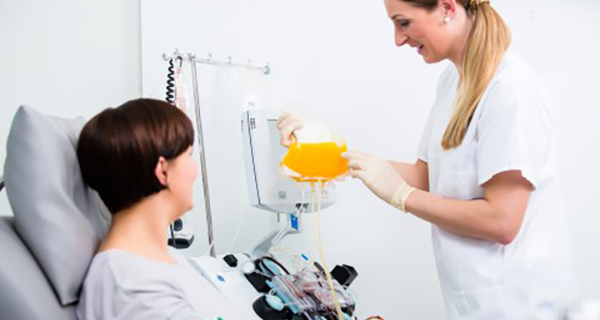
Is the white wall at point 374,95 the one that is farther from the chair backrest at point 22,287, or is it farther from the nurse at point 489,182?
the chair backrest at point 22,287

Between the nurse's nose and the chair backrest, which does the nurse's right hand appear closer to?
the nurse's nose

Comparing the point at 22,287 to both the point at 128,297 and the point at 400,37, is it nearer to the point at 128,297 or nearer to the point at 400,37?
the point at 128,297

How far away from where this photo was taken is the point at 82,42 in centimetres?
176

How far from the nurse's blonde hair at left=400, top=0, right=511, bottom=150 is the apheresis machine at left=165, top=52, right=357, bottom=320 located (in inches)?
15.9

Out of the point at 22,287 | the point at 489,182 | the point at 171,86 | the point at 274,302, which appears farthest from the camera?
the point at 171,86

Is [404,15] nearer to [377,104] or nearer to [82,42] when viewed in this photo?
[377,104]

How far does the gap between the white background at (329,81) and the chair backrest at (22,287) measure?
0.95 metres

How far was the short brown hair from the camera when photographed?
3.13ft

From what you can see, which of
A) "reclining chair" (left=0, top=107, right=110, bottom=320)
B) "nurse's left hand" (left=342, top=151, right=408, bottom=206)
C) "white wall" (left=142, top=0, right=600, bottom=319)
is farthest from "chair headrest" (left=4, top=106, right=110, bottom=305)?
"white wall" (left=142, top=0, right=600, bottom=319)

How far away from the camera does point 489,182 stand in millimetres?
1152

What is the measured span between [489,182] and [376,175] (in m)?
0.30

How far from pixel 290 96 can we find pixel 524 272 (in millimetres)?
1197

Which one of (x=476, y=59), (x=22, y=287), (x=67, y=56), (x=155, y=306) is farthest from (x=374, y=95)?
(x=22, y=287)

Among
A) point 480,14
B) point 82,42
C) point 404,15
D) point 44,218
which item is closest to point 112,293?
point 44,218
